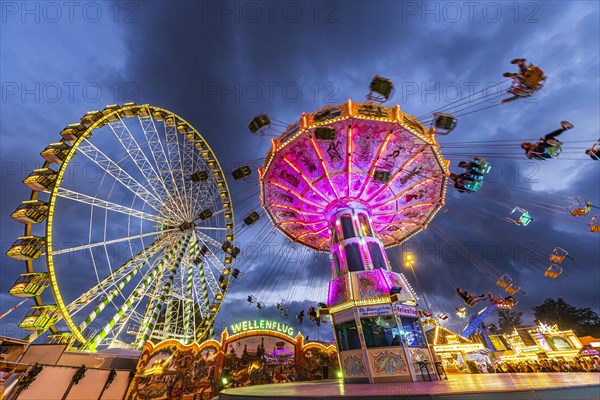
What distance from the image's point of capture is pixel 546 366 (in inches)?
974

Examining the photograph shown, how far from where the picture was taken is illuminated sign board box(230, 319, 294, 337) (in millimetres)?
18391

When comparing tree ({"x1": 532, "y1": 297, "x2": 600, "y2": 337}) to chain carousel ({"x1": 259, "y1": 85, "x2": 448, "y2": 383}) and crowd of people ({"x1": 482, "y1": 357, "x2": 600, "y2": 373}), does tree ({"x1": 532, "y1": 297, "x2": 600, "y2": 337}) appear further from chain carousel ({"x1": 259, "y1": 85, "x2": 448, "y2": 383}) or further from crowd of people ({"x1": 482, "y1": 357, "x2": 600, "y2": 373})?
chain carousel ({"x1": 259, "y1": 85, "x2": 448, "y2": 383})

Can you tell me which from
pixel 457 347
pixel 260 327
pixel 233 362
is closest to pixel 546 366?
pixel 457 347

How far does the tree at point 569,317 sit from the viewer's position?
48.4 metres

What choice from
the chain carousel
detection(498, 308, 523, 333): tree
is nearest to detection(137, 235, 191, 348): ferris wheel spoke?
the chain carousel

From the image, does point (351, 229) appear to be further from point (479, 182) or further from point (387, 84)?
point (387, 84)

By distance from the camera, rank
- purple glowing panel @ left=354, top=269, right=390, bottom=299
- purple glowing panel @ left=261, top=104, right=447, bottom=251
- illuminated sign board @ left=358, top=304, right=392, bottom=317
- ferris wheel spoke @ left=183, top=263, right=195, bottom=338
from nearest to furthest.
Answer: illuminated sign board @ left=358, top=304, right=392, bottom=317
purple glowing panel @ left=354, top=269, right=390, bottom=299
purple glowing panel @ left=261, top=104, right=447, bottom=251
ferris wheel spoke @ left=183, top=263, right=195, bottom=338

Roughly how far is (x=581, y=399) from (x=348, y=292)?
951cm

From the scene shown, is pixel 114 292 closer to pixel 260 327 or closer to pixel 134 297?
pixel 134 297

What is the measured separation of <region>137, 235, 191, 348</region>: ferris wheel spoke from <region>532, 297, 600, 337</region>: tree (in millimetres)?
63123

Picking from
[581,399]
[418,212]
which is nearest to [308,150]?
[418,212]

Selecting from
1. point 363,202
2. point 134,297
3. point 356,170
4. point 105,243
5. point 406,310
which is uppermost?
point 356,170

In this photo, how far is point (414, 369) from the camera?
12242 mm

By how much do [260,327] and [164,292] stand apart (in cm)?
813
